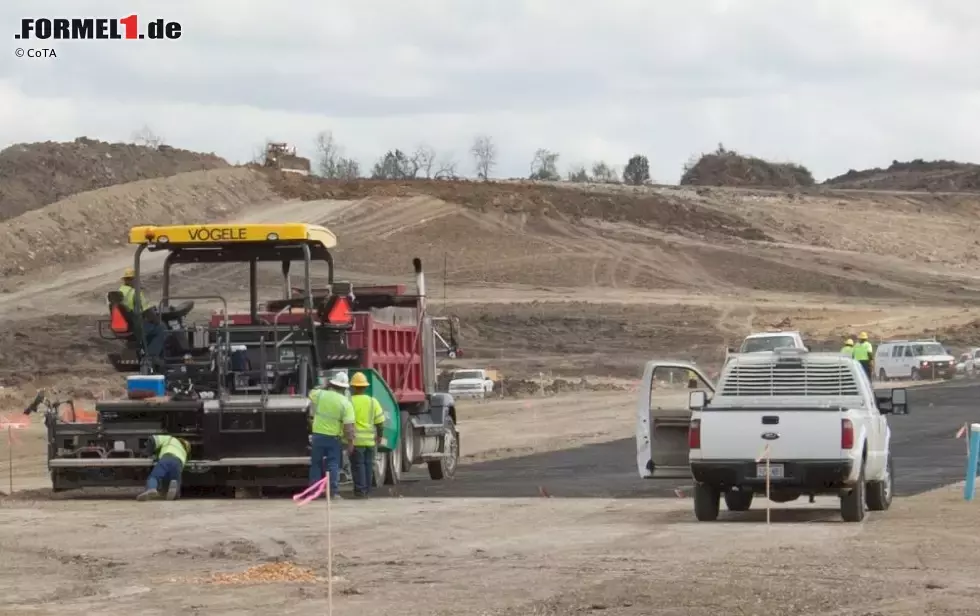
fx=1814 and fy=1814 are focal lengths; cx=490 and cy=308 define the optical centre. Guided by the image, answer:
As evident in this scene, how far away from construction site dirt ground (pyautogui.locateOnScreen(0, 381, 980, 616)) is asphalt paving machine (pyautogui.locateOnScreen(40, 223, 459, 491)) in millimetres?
511

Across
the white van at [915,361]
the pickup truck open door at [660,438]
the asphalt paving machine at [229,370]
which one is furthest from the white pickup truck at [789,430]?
the white van at [915,361]

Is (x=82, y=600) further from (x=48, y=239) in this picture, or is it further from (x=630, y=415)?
(x=48, y=239)

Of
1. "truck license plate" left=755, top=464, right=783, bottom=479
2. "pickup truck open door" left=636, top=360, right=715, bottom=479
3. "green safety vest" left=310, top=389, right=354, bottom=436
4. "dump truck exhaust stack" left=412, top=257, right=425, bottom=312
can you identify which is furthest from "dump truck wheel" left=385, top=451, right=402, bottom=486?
"truck license plate" left=755, top=464, right=783, bottom=479

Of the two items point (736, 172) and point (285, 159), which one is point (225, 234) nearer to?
point (285, 159)

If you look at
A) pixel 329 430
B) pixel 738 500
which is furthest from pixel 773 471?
pixel 329 430

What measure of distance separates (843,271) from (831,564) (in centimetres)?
6948

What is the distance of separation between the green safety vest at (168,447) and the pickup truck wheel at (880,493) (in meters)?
8.04

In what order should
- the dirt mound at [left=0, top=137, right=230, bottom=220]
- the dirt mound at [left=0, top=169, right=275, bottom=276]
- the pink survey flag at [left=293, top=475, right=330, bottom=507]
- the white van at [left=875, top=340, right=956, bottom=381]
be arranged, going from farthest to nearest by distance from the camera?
1. the dirt mound at [left=0, top=137, right=230, bottom=220]
2. the dirt mound at [left=0, top=169, right=275, bottom=276]
3. the white van at [left=875, top=340, right=956, bottom=381]
4. the pink survey flag at [left=293, top=475, right=330, bottom=507]

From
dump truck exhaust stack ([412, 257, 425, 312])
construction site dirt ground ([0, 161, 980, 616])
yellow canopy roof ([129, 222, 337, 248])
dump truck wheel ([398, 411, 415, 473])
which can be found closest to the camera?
construction site dirt ground ([0, 161, 980, 616])

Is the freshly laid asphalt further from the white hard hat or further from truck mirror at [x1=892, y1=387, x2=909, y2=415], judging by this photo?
truck mirror at [x1=892, y1=387, x2=909, y2=415]

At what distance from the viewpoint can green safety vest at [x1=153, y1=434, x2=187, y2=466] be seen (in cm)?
2153

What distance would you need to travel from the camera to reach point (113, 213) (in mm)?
82812

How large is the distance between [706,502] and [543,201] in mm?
73704

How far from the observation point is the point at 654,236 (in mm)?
88500
